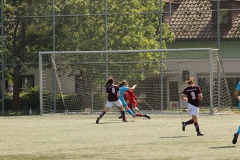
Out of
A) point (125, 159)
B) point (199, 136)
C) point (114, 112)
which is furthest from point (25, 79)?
point (125, 159)

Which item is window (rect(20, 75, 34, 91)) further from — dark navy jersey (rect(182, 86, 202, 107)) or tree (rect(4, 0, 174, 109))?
dark navy jersey (rect(182, 86, 202, 107))

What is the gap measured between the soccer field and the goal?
27.1 feet

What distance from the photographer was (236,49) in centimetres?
3862

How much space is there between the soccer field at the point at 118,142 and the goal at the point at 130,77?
8.26 meters

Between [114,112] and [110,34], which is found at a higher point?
[110,34]

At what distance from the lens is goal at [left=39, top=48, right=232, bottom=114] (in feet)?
109

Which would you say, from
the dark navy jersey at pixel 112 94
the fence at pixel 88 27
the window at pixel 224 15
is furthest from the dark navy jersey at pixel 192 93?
the window at pixel 224 15

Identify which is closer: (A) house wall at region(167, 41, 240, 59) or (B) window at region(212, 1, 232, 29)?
(B) window at region(212, 1, 232, 29)

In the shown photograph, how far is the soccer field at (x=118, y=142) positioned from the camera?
14.6 meters

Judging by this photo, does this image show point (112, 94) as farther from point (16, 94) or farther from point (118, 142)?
point (16, 94)

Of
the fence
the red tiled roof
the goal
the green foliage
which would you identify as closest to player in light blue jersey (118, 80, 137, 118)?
the goal

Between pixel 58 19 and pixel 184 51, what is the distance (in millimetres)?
6020

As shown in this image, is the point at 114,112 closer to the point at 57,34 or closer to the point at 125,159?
the point at 57,34

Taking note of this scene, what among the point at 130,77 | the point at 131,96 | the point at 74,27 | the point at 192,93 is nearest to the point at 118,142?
the point at 192,93
